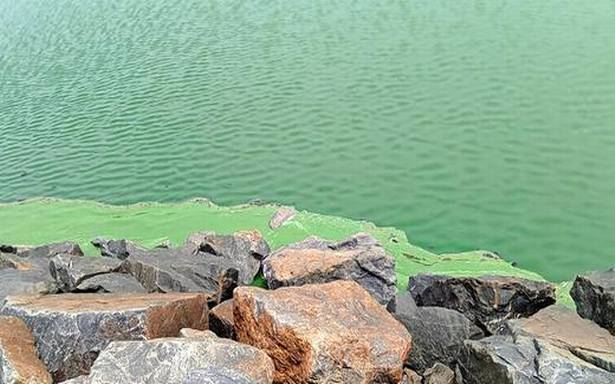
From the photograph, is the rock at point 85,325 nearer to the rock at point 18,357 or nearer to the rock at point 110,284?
Result: the rock at point 18,357

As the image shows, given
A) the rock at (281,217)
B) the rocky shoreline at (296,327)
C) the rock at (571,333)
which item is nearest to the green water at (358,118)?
the rock at (281,217)

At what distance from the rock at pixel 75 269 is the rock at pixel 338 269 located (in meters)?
2.10

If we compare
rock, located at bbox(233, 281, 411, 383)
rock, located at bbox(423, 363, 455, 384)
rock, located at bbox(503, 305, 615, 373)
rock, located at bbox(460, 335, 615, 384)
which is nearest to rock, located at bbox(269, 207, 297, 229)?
rock, located at bbox(233, 281, 411, 383)

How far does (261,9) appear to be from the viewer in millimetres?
26766

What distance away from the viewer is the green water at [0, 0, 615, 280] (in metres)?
13.1

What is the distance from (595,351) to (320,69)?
48.2 ft

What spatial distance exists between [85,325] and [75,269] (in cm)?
248

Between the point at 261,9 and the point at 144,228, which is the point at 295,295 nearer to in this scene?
the point at 144,228

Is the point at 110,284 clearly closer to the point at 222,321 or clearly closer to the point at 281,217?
the point at 222,321

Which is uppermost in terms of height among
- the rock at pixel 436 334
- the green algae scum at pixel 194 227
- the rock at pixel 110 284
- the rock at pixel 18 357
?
the rock at pixel 18 357

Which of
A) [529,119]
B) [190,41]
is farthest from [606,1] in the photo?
[190,41]

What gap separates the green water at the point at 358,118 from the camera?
13.1m

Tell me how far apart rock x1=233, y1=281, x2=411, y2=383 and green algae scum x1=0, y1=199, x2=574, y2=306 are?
11.1ft

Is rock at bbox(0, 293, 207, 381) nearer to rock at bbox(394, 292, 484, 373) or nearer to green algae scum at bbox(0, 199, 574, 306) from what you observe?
rock at bbox(394, 292, 484, 373)
